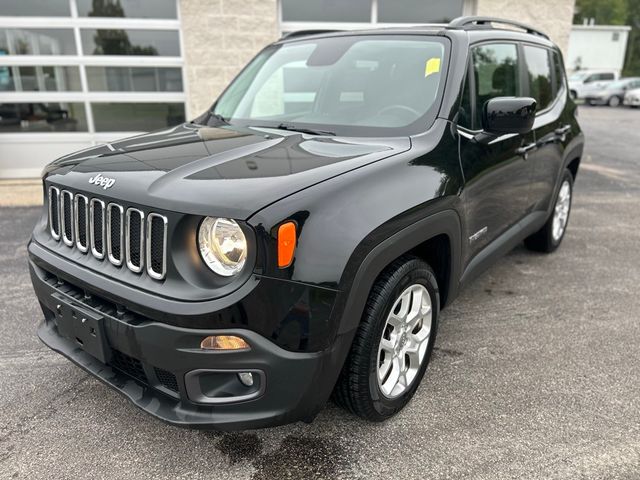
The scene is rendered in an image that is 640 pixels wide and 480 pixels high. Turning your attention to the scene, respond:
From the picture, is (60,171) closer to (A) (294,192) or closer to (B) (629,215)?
(A) (294,192)

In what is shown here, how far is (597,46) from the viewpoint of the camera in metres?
43.4

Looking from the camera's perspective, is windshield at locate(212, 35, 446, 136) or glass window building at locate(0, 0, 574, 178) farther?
glass window building at locate(0, 0, 574, 178)

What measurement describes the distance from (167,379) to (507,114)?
2087 millimetres

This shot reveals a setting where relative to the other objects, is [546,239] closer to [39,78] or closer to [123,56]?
[123,56]

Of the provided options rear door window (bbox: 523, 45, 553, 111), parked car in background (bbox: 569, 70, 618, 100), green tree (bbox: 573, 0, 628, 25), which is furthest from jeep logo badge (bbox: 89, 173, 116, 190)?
green tree (bbox: 573, 0, 628, 25)

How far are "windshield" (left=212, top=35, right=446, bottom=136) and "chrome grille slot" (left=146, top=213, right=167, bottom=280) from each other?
3.85 feet

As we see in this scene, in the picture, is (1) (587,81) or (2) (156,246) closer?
(2) (156,246)

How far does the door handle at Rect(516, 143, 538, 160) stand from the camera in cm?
339

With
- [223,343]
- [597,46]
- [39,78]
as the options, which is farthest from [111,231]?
[597,46]

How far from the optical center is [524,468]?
2193mm

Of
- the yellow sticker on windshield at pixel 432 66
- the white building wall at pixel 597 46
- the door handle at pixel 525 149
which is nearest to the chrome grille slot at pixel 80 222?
the yellow sticker on windshield at pixel 432 66

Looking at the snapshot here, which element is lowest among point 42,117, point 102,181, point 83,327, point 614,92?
point 614,92

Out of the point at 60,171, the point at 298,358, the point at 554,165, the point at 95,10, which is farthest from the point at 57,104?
the point at 298,358

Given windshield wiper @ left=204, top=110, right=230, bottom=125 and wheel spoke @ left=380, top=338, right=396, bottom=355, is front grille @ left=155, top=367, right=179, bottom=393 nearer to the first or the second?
wheel spoke @ left=380, top=338, right=396, bottom=355
